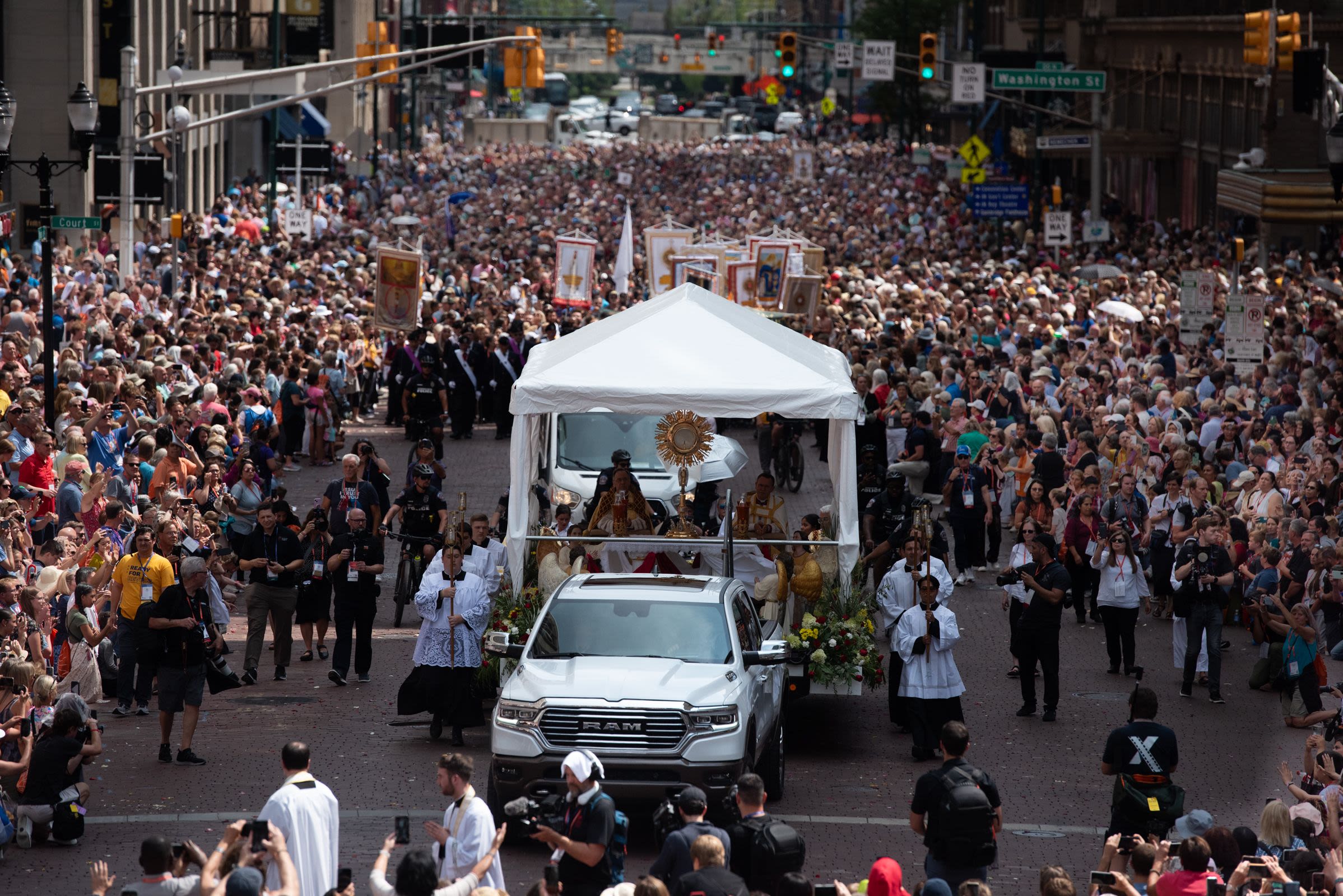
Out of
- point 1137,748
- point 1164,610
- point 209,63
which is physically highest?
point 209,63

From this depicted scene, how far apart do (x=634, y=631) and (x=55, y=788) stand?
12.5 feet

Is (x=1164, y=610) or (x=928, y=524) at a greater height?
(x=928, y=524)

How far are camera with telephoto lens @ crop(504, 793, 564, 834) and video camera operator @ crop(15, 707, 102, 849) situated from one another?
312cm

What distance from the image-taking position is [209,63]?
2157 inches

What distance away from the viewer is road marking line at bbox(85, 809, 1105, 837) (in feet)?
41.4

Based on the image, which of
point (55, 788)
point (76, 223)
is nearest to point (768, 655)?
point (55, 788)

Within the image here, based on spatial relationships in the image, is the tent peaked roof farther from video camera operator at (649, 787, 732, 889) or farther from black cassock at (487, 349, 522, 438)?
black cassock at (487, 349, 522, 438)

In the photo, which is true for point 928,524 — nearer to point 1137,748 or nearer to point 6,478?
point 1137,748

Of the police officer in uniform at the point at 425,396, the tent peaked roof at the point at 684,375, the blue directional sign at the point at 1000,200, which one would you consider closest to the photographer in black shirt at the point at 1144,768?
the tent peaked roof at the point at 684,375

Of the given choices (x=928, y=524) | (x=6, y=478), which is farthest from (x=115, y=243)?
(x=928, y=524)

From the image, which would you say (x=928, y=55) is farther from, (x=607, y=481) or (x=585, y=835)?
(x=585, y=835)

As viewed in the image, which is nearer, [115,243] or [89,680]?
[89,680]

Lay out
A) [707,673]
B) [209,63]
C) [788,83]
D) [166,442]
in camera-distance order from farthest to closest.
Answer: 1. [788,83]
2. [209,63]
3. [166,442]
4. [707,673]

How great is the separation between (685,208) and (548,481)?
42.4 m
